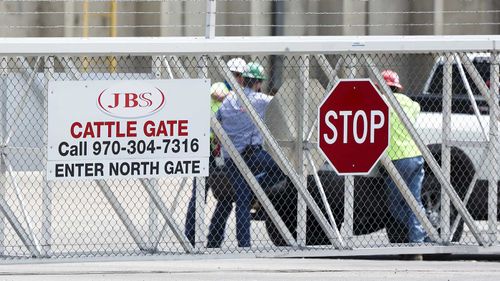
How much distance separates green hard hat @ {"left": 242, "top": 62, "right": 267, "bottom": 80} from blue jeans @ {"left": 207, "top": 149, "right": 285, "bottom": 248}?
664 millimetres

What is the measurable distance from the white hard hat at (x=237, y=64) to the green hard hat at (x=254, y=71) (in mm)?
42

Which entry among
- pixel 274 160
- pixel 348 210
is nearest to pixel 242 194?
pixel 274 160

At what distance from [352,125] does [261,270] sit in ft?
4.83

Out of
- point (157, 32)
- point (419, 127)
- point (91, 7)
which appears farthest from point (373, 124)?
point (91, 7)

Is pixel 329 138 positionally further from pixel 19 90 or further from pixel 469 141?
pixel 19 90

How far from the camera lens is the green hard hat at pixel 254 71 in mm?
11141

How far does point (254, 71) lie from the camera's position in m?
11.2

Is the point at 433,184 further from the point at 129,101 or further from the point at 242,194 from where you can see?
the point at 129,101

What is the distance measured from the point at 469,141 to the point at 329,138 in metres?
1.59

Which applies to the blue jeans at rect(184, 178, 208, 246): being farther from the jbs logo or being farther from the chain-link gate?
the jbs logo

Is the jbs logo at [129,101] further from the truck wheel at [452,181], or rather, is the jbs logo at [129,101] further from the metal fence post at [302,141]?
the truck wheel at [452,181]

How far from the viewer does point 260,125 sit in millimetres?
10258

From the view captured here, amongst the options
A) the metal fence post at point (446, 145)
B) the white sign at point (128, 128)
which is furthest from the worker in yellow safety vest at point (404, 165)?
the white sign at point (128, 128)

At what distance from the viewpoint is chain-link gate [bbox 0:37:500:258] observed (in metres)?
9.97
